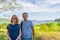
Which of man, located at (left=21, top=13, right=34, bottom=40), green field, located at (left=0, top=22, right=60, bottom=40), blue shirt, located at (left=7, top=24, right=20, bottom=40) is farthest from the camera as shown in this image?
green field, located at (left=0, top=22, right=60, bottom=40)

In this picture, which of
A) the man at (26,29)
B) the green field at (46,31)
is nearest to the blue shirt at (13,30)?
the man at (26,29)

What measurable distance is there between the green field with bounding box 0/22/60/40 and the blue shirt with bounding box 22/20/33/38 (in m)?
1.54

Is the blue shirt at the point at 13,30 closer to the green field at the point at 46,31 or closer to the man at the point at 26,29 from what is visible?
the man at the point at 26,29

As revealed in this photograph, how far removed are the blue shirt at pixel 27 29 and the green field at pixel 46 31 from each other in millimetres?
1537

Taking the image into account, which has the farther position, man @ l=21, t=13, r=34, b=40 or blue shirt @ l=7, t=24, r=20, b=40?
man @ l=21, t=13, r=34, b=40

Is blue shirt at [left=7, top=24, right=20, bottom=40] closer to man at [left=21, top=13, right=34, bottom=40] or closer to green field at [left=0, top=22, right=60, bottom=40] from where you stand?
man at [left=21, top=13, right=34, bottom=40]

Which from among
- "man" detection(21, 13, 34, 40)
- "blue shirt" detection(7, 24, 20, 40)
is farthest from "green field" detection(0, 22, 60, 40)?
"blue shirt" detection(7, 24, 20, 40)

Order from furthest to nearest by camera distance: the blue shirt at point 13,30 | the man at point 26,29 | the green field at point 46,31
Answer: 1. the green field at point 46,31
2. the man at point 26,29
3. the blue shirt at point 13,30

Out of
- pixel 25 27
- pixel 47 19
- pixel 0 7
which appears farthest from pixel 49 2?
pixel 25 27

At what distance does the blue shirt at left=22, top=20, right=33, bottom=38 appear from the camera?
14.5 ft

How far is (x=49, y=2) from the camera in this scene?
240 inches

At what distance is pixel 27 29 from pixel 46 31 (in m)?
1.69

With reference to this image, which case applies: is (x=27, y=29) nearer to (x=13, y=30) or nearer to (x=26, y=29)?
(x=26, y=29)

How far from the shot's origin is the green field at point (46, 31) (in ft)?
19.7
